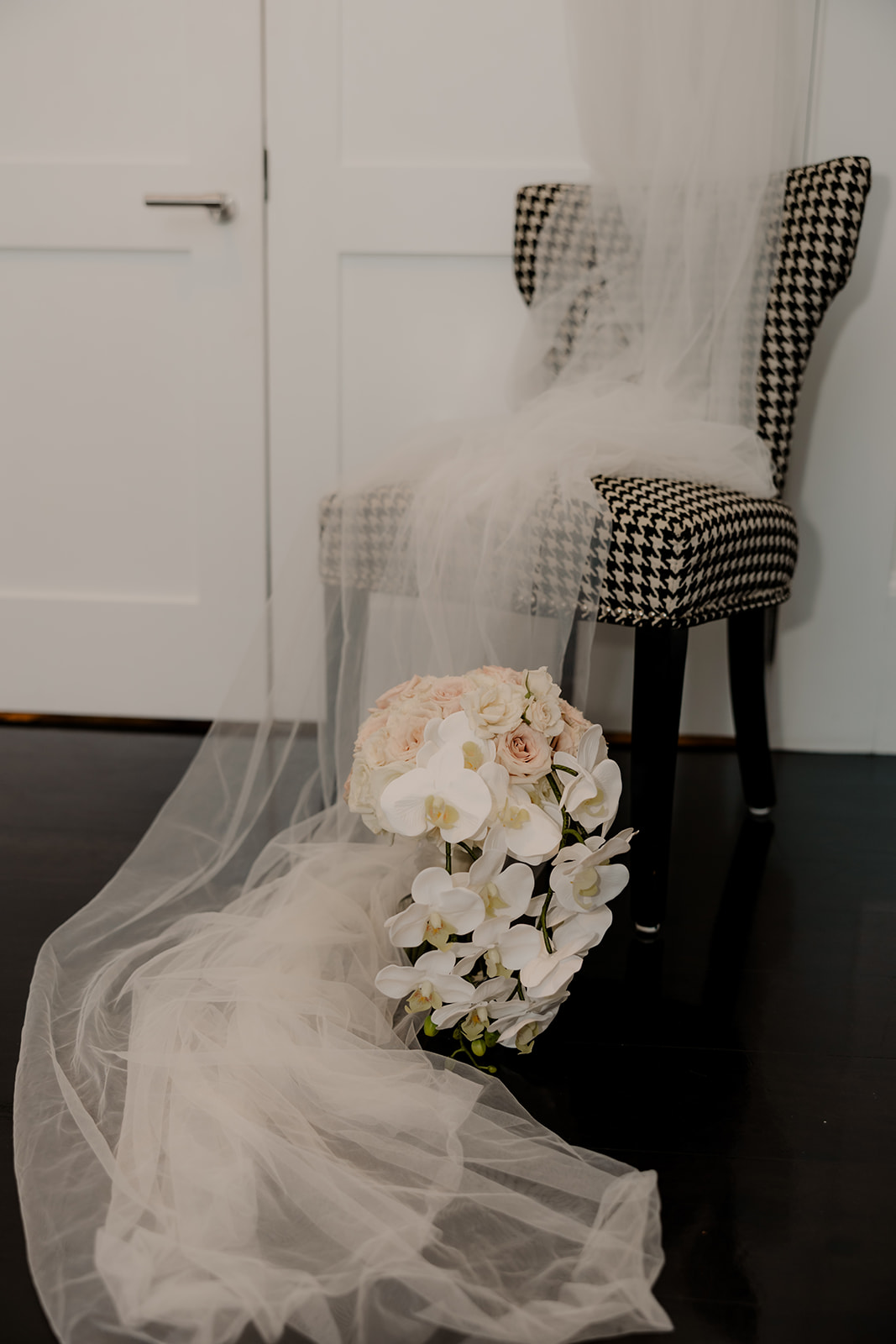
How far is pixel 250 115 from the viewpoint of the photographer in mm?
1847

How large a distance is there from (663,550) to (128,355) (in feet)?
3.93

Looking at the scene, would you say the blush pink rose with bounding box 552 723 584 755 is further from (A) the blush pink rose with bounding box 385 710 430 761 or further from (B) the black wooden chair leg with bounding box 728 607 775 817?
(B) the black wooden chair leg with bounding box 728 607 775 817

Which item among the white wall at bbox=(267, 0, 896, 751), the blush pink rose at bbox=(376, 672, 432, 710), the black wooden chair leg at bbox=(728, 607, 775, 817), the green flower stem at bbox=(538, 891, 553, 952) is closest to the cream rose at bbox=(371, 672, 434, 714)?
the blush pink rose at bbox=(376, 672, 432, 710)

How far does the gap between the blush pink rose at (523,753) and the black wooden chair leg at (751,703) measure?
0.75m

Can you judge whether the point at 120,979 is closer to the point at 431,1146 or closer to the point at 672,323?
the point at 431,1146

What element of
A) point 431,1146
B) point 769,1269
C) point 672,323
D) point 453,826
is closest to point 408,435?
point 672,323

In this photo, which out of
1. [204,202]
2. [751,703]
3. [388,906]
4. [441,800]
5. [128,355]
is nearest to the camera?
[441,800]

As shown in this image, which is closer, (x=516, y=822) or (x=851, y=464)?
(x=516, y=822)

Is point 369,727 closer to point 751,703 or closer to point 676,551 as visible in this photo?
point 676,551

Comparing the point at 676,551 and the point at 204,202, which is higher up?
the point at 204,202

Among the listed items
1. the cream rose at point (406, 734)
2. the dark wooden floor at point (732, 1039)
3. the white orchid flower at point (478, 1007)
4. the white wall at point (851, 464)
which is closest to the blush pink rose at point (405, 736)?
the cream rose at point (406, 734)

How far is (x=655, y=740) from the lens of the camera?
1.24 meters

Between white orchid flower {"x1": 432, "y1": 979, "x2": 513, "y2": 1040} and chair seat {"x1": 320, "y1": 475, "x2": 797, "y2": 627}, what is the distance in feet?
1.54

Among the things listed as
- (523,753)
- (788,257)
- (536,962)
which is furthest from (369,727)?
(788,257)
